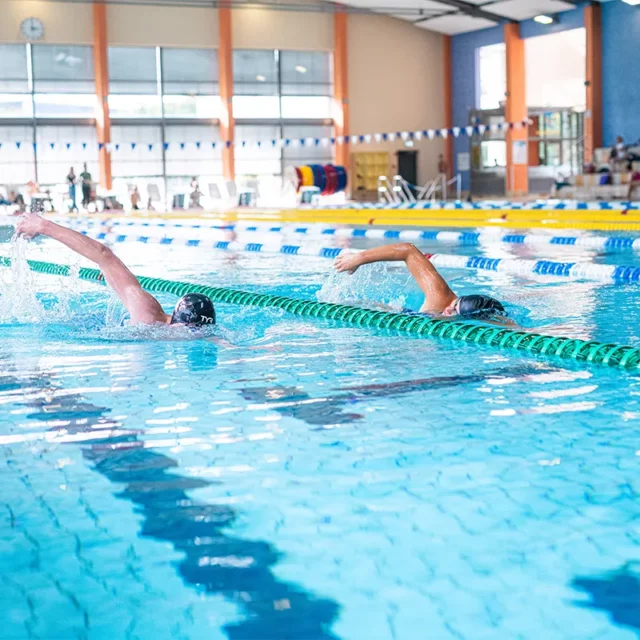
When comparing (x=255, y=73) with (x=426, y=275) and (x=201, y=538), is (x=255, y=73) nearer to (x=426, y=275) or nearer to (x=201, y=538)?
(x=426, y=275)

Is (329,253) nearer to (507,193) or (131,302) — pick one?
(131,302)

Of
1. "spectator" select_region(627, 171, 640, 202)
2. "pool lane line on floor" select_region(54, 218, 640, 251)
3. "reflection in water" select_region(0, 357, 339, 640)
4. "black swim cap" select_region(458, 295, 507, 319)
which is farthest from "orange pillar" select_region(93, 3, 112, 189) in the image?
"reflection in water" select_region(0, 357, 339, 640)

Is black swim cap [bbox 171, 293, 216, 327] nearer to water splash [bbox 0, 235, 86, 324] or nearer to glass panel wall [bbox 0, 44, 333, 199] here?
water splash [bbox 0, 235, 86, 324]

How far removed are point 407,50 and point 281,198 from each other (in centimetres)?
546

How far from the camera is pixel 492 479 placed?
7.83ft

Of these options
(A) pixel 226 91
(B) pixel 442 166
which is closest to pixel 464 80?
(B) pixel 442 166

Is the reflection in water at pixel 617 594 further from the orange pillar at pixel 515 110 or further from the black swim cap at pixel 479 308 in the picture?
the orange pillar at pixel 515 110

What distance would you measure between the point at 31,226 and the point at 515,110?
2231 centimetres

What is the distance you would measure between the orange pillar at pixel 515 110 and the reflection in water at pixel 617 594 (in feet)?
77.4

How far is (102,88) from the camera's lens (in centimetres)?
2431

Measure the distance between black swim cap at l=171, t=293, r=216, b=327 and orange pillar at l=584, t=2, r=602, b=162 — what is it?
19.2 meters

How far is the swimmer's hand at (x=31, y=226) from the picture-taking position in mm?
4184

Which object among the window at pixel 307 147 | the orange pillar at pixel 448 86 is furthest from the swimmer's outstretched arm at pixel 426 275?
the orange pillar at pixel 448 86

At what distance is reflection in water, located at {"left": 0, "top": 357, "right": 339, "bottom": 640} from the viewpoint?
1.69m
